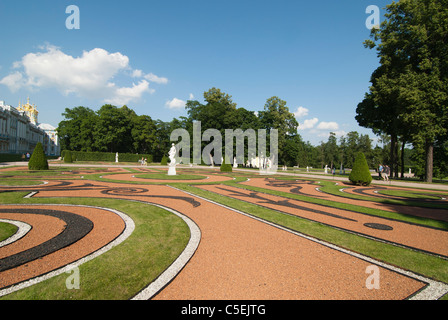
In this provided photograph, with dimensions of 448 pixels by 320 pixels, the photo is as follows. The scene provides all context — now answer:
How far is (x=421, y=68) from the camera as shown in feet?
81.1

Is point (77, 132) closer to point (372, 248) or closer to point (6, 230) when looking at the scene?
point (6, 230)

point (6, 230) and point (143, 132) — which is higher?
point (143, 132)

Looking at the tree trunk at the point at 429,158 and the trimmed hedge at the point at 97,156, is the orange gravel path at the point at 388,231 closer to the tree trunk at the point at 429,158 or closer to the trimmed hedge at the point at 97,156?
the tree trunk at the point at 429,158

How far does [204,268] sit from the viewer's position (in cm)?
449

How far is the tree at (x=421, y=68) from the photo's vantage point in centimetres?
2372

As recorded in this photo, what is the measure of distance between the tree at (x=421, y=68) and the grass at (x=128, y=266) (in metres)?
28.3

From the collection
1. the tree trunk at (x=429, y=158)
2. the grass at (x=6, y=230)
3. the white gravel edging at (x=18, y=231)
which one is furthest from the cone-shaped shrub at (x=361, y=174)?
the grass at (x=6, y=230)

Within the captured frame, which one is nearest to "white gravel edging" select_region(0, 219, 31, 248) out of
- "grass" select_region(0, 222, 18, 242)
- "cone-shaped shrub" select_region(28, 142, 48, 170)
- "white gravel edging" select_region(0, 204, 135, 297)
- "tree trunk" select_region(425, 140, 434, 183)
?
"grass" select_region(0, 222, 18, 242)

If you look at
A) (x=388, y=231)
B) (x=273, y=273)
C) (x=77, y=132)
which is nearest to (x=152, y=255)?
(x=273, y=273)

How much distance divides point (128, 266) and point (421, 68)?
33435 millimetres

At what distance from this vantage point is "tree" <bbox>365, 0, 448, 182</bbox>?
77.8 ft

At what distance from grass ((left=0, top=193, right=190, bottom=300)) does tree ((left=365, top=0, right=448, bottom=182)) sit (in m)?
28.3

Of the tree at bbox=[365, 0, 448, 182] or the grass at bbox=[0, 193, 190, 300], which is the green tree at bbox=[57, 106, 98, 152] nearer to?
the grass at bbox=[0, 193, 190, 300]

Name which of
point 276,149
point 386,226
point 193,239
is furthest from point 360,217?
point 276,149
